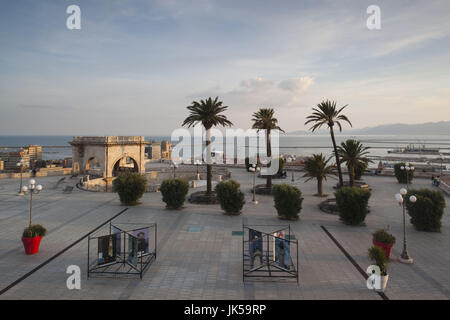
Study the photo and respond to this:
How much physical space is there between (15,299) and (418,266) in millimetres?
16619

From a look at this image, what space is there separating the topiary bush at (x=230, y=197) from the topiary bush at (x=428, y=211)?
11.7m

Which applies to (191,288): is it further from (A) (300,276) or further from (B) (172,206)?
(B) (172,206)

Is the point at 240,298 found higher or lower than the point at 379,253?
lower

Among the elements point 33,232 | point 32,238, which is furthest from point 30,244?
point 33,232

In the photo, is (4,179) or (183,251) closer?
(183,251)

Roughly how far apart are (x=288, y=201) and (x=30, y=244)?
51.3 feet

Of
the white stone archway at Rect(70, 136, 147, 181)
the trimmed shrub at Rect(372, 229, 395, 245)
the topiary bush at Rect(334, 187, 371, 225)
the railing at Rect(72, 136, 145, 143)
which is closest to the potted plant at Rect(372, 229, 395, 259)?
the trimmed shrub at Rect(372, 229, 395, 245)

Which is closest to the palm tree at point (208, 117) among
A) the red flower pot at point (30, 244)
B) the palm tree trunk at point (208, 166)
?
the palm tree trunk at point (208, 166)

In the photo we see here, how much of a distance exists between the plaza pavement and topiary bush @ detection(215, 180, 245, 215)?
3.30ft

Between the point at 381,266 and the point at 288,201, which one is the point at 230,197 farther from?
the point at 381,266

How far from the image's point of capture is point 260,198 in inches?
1062

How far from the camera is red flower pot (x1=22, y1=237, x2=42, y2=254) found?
12.6 m

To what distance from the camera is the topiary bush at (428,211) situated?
16438 mm
